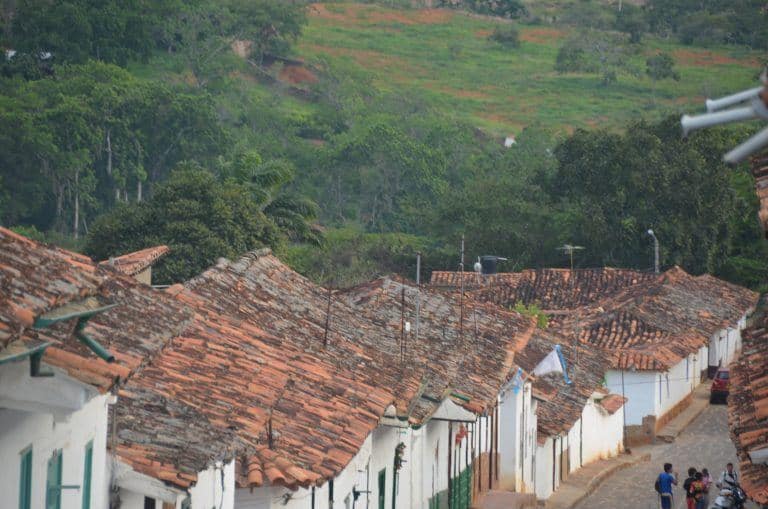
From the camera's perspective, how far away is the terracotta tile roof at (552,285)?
52.6m

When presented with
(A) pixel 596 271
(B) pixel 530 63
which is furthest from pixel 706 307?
(B) pixel 530 63

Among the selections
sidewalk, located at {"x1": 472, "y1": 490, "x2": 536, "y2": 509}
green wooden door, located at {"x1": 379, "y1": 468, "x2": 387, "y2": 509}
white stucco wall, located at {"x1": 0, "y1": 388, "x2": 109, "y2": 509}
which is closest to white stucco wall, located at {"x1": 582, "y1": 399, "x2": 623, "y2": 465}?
sidewalk, located at {"x1": 472, "y1": 490, "x2": 536, "y2": 509}

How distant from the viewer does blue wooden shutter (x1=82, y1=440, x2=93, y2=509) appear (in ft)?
33.4

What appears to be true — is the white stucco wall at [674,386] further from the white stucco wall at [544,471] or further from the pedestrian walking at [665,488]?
the pedestrian walking at [665,488]

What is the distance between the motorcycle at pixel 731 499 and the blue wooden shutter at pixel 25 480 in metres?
13.0

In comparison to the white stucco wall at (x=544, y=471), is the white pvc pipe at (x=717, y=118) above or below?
above

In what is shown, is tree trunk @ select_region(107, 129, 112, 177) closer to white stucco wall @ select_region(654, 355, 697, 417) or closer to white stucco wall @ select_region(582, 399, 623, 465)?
white stucco wall @ select_region(654, 355, 697, 417)

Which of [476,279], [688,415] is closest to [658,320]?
[688,415]

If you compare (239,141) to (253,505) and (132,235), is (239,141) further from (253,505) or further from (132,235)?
(253,505)

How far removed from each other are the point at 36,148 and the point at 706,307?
36851mm

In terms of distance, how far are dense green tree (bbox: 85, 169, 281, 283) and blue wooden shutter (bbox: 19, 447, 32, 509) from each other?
34.2 metres

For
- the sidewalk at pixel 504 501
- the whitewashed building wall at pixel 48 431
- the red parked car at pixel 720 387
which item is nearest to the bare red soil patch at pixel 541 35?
the red parked car at pixel 720 387

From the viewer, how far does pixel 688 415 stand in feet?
145

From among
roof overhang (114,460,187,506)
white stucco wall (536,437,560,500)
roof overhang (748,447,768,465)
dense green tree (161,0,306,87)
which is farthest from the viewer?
dense green tree (161,0,306,87)
